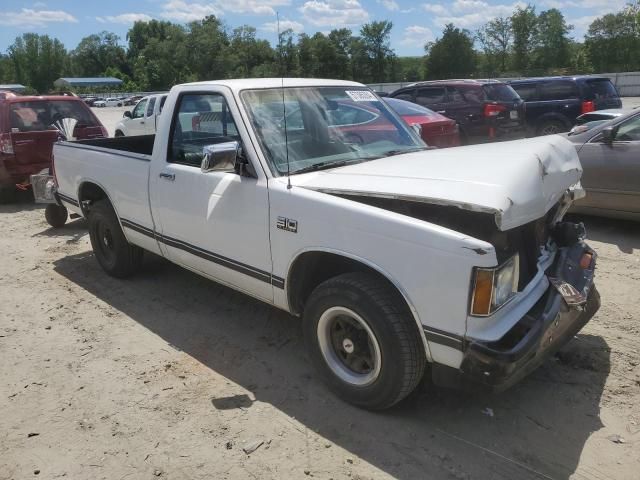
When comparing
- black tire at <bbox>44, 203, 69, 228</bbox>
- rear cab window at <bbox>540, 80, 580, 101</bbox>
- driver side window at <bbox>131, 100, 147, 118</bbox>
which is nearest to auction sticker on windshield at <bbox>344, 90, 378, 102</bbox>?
black tire at <bbox>44, 203, 69, 228</bbox>

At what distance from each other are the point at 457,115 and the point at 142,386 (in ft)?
37.1

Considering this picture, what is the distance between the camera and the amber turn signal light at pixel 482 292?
8.52ft

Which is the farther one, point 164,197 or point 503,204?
point 164,197

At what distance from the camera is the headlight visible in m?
2.60

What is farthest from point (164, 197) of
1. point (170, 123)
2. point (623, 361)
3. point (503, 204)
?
point (623, 361)

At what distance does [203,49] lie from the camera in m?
8.69

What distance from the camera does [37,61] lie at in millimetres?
124312

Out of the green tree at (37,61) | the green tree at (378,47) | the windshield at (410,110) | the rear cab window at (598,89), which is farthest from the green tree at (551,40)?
the green tree at (37,61)

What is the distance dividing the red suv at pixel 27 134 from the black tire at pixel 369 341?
7105 millimetres

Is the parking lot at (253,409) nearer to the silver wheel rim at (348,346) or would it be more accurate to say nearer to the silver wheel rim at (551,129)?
the silver wheel rim at (348,346)

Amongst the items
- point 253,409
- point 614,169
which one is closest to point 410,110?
point 614,169

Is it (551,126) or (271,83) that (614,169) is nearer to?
(271,83)

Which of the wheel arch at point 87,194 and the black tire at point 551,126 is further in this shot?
the black tire at point 551,126

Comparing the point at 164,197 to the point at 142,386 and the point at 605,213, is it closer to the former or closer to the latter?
the point at 142,386
